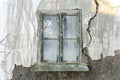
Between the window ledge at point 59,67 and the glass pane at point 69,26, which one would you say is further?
the glass pane at point 69,26

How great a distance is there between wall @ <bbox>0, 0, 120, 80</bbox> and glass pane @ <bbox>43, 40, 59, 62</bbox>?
130 millimetres

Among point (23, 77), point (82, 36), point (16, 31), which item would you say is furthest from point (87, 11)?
point (23, 77)

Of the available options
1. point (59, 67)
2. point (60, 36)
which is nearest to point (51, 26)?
point (60, 36)

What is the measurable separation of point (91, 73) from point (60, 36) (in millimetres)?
619

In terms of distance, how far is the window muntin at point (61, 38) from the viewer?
3.51m

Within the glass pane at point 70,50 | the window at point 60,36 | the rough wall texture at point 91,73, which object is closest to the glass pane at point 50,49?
the window at point 60,36

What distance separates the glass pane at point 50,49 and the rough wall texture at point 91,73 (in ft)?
0.68

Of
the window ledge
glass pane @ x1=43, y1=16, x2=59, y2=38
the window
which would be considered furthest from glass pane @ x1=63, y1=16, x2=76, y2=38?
the window ledge

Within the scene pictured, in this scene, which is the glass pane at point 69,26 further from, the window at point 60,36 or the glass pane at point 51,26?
the glass pane at point 51,26

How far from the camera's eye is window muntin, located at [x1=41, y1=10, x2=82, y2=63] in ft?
11.5

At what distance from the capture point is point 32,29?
3578mm

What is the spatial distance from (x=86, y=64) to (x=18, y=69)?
2.87 ft

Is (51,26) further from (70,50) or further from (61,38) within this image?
(70,50)

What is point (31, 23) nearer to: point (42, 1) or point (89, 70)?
point (42, 1)
